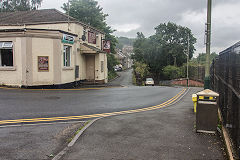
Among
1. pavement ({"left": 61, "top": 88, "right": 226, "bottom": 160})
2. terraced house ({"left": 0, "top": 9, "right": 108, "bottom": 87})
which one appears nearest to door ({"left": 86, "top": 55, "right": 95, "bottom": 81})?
terraced house ({"left": 0, "top": 9, "right": 108, "bottom": 87})

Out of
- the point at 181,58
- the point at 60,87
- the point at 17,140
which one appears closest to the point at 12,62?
the point at 60,87

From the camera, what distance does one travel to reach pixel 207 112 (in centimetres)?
657

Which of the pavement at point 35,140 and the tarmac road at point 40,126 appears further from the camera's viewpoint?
the tarmac road at point 40,126

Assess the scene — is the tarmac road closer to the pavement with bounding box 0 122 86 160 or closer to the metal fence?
the pavement with bounding box 0 122 86 160

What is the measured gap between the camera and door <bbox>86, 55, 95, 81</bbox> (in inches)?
1006

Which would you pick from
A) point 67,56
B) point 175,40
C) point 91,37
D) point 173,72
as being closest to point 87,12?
point 91,37

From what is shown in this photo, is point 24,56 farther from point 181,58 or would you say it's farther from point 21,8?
point 181,58

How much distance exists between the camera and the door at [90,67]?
25562 millimetres

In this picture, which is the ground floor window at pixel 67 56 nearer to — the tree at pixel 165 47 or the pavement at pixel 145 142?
the pavement at pixel 145 142

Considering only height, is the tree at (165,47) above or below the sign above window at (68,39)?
above

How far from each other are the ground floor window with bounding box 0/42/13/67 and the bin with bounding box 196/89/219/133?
50.9 ft

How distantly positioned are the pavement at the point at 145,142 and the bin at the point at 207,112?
0.83 feet

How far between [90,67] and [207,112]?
2009cm

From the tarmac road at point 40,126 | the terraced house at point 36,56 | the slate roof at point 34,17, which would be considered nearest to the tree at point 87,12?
the slate roof at point 34,17
